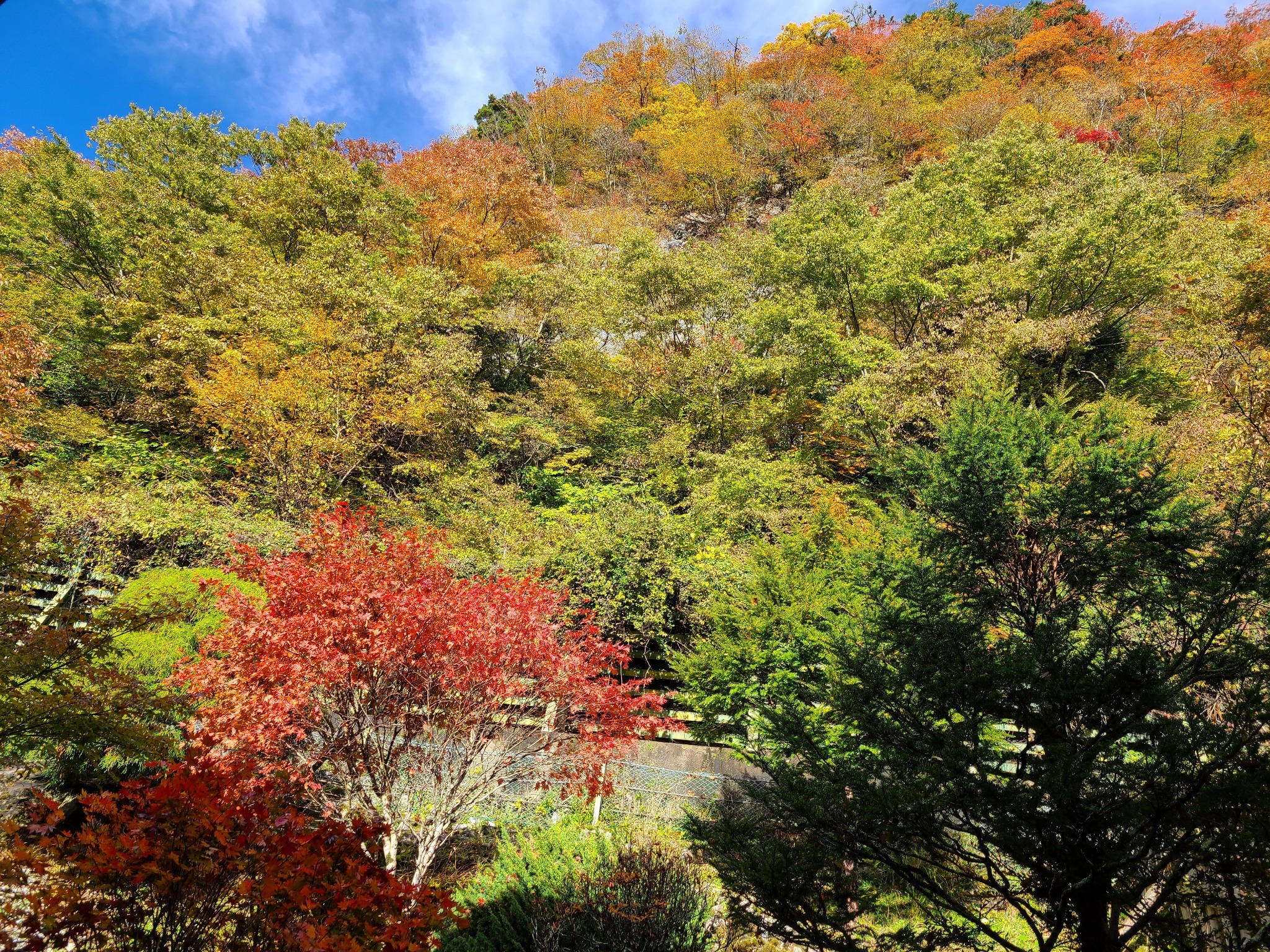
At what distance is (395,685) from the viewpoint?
5.65 m

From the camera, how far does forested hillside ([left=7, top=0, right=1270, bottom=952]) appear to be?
150 inches

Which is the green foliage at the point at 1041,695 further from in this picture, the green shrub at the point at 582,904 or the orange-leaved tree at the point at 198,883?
the orange-leaved tree at the point at 198,883

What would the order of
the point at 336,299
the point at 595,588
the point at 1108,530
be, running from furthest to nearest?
the point at 336,299 < the point at 595,588 < the point at 1108,530

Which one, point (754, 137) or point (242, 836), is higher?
point (754, 137)

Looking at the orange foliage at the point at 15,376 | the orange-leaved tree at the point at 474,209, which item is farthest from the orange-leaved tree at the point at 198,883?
the orange-leaved tree at the point at 474,209

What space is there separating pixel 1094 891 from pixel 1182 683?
1306mm

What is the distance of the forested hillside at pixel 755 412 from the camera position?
380 cm

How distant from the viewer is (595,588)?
1045 centimetres

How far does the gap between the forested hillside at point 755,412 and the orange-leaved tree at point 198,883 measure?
7.65 ft

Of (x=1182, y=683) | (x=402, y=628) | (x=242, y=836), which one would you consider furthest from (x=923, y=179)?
(x=242, y=836)

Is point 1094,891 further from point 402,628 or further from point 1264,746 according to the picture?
point 402,628

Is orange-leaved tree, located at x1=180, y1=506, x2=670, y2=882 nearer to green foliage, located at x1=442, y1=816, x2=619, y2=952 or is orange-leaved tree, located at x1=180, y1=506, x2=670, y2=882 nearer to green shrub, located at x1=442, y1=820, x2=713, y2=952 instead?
green foliage, located at x1=442, y1=816, x2=619, y2=952

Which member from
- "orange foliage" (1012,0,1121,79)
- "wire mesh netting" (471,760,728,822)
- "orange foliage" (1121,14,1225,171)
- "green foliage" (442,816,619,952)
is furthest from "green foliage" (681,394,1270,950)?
"orange foliage" (1012,0,1121,79)

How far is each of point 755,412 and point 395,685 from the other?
11419 mm
